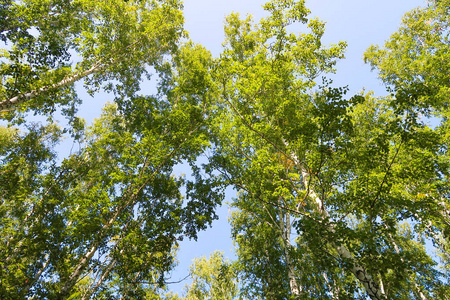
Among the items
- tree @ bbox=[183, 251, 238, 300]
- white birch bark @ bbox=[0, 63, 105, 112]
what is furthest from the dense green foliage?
tree @ bbox=[183, 251, 238, 300]

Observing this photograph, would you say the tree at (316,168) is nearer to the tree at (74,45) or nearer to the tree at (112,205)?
the tree at (112,205)

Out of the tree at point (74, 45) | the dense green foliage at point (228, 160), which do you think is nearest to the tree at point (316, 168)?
the dense green foliage at point (228, 160)

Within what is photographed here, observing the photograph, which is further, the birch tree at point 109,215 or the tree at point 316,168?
the birch tree at point 109,215

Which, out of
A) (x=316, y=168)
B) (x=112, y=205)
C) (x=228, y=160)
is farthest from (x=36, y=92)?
(x=316, y=168)

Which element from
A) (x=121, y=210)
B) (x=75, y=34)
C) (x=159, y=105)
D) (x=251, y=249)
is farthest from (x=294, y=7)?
(x=251, y=249)

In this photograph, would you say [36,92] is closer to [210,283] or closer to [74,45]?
[74,45]

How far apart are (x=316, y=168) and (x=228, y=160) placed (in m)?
4.29

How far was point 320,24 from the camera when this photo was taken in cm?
1061

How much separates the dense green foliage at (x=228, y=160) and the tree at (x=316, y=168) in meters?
0.08

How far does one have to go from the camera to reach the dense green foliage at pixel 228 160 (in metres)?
6.00

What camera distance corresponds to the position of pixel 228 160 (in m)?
9.89

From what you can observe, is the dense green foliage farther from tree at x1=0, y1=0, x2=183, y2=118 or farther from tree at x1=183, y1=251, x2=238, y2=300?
tree at x1=183, y1=251, x2=238, y2=300

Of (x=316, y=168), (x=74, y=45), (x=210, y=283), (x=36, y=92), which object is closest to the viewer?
(x=316, y=168)

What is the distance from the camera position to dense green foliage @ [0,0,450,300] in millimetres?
5996
